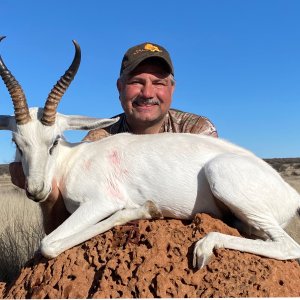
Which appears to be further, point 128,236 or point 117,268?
point 128,236

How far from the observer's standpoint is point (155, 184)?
5.36m

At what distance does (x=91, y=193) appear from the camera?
5441mm

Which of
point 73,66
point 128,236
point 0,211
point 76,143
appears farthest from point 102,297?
point 0,211

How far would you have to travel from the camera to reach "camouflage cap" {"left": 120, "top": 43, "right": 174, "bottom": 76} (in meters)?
7.44

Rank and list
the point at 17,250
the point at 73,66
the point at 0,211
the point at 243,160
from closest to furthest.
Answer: the point at 243,160 < the point at 73,66 < the point at 17,250 < the point at 0,211

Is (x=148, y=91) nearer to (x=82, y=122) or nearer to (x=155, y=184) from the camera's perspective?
(x=82, y=122)

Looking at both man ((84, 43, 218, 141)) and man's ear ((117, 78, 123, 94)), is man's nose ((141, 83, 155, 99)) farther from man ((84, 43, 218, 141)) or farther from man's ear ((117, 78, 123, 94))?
man's ear ((117, 78, 123, 94))

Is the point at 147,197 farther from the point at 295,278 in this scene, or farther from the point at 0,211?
the point at 0,211

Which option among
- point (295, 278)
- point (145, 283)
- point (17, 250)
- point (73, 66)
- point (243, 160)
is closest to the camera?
point (145, 283)

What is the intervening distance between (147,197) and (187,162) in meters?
0.54

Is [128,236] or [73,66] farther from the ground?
[73,66]

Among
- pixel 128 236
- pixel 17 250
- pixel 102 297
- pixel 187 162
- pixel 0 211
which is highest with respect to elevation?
pixel 187 162

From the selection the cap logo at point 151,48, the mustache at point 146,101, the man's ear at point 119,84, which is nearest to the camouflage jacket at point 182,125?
the man's ear at point 119,84

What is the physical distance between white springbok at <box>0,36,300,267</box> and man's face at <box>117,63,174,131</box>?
1681 mm
